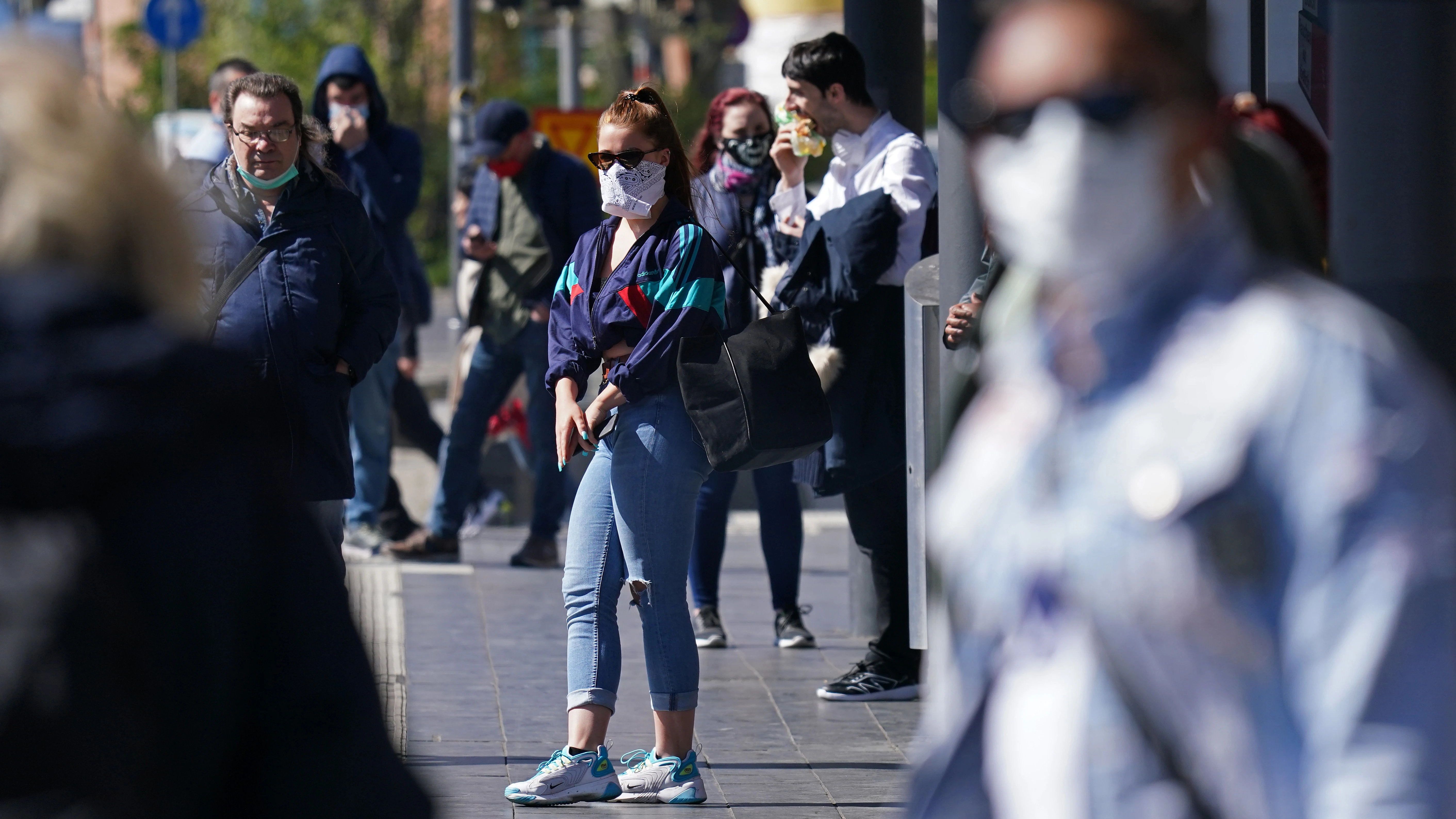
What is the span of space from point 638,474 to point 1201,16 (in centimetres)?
319

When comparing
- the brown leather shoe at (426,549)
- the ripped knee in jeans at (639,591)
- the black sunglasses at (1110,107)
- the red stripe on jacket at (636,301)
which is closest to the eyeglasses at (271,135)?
the red stripe on jacket at (636,301)

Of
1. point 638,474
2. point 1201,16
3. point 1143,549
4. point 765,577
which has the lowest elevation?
point 765,577

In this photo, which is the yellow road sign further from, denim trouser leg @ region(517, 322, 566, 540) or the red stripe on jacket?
the red stripe on jacket

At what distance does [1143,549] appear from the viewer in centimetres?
171

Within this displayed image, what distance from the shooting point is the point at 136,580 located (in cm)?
165

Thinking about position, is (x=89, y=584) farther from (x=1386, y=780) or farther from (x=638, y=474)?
(x=638, y=474)

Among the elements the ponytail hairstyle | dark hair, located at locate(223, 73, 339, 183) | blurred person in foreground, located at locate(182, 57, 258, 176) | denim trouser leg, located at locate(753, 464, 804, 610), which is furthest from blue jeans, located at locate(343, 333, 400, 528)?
the ponytail hairstyle

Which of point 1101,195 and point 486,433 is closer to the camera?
point 1101,195

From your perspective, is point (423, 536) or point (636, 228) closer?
point (636, 228)

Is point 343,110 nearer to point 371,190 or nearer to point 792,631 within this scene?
point 371,190

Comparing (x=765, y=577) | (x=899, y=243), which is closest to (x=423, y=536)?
(x=765, y=577)

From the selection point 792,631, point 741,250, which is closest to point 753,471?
point 792,631

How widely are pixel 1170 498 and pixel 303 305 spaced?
368 centimetres

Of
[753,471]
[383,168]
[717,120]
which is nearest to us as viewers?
[753,471]
